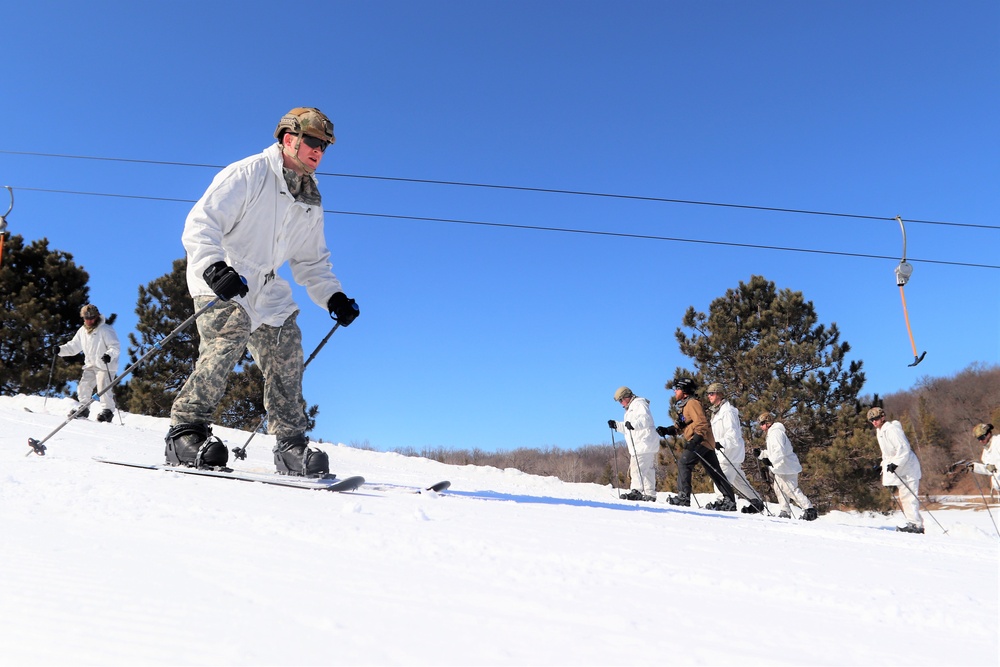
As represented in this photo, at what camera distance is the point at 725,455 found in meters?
9.99

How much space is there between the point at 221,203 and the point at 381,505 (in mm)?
1973

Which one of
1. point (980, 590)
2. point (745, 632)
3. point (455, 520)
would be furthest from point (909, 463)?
point (745, 632)

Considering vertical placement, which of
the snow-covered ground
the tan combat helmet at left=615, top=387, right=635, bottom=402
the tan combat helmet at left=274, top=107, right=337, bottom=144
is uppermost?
the tan combat helmet at left=274, top=107, right=337, bottom=144

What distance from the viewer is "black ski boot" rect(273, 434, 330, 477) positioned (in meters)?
3.83

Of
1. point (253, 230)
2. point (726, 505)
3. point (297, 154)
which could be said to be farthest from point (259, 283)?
point (726, 505)

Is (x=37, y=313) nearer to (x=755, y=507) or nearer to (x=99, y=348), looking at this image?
(x=99, y=348)

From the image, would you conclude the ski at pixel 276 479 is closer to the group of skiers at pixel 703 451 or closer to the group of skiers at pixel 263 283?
the group of skiers at pixel 263 283

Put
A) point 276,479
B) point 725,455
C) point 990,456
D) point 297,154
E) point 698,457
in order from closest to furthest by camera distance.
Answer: point 276,479, point 297,154, point 698,457, point 725,455, point 990,456

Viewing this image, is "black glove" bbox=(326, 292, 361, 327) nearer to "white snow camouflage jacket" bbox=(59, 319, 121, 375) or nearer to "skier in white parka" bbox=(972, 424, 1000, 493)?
"white snow camouflage jacket" bbox=(59, 319, 121, 375)

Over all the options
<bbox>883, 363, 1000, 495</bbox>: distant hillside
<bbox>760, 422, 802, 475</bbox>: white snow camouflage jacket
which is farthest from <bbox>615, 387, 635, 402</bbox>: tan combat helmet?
<bbox>883, 363, 1000, 495</bbox>: distant hillside

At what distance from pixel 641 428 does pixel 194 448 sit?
6954 millimetres

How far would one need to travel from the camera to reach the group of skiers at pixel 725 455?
8.84 metres

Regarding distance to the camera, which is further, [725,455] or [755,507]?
[725,455]

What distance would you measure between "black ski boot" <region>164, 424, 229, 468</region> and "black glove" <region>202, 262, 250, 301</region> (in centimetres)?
79
